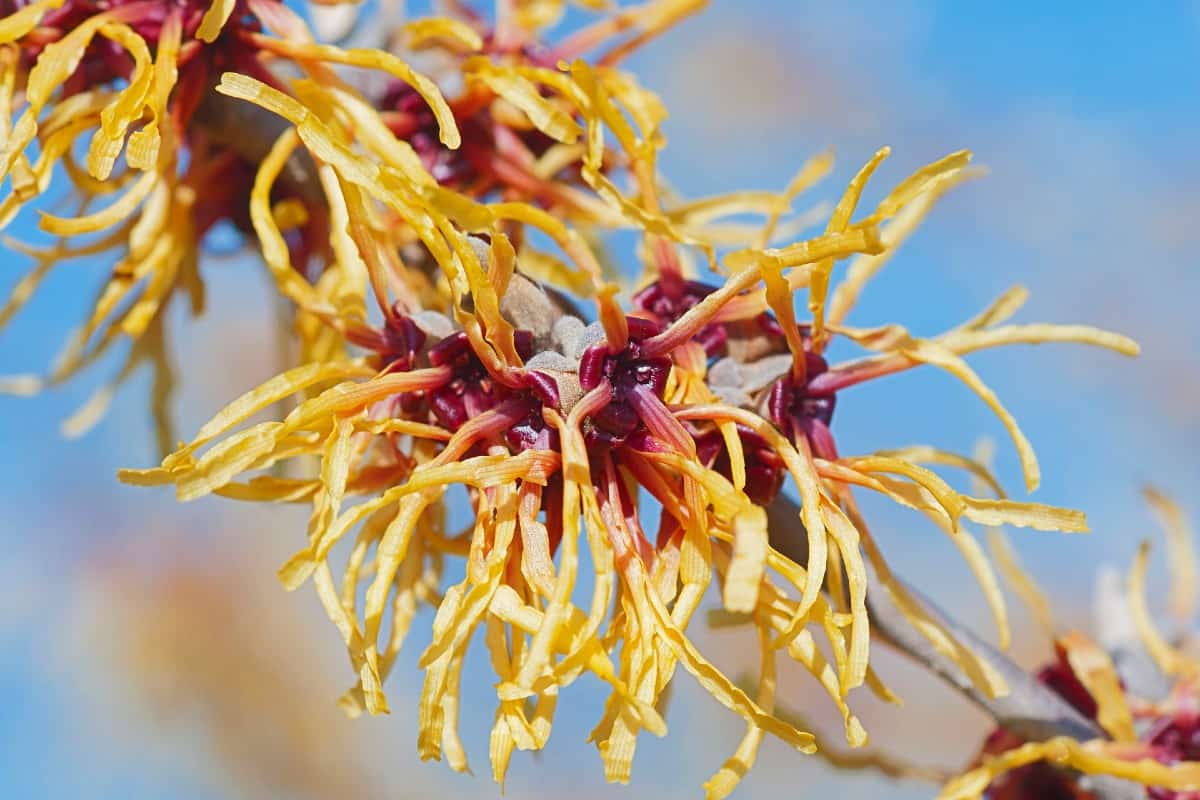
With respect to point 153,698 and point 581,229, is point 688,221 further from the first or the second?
point 153,698

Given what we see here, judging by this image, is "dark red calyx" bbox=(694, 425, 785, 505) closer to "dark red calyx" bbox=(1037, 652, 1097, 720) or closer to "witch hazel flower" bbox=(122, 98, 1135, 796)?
"witch hazel flower" bbox=(122, 98, 1135, 796)

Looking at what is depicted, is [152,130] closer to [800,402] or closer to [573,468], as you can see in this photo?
[573,468]

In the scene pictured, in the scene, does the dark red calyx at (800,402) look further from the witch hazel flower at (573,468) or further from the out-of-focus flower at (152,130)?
the out-of-focus flower at (152,130)

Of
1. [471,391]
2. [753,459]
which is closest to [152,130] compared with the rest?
[471,391]

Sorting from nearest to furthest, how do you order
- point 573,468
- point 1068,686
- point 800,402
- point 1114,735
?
point 573,468 → point 800,402 → point 1114,735 → point 1068,686

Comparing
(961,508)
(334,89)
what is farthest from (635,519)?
(334,89)

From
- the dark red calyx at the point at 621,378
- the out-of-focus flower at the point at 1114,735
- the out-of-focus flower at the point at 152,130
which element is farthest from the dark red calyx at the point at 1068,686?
the out-of-focus flower at the point at 152,130

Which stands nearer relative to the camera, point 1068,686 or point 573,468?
point 573,468
